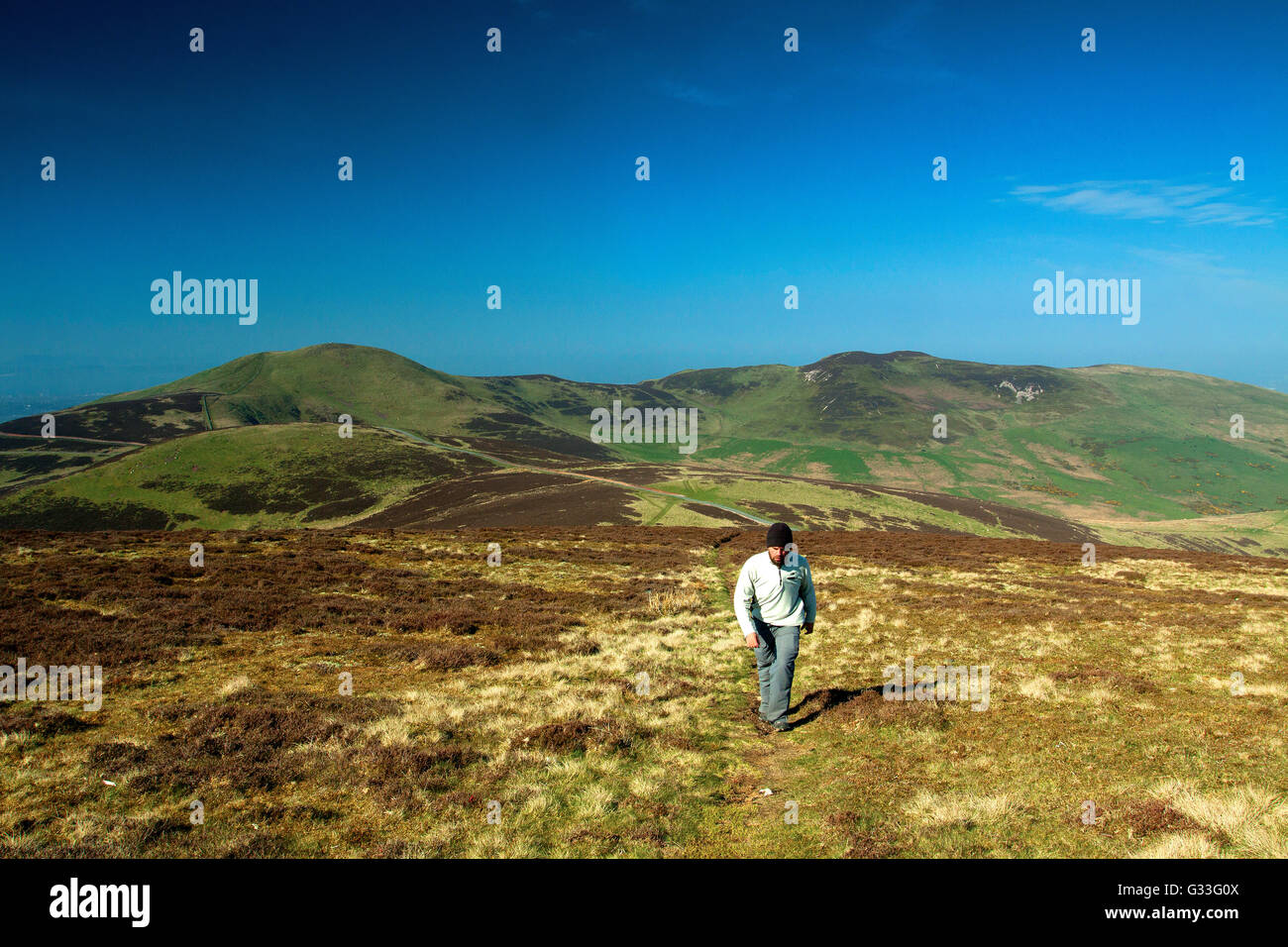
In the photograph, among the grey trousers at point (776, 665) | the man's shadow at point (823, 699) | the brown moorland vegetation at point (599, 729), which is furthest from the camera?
the man's shadow at point (823, 699)

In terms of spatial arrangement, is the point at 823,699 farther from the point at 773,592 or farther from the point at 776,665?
the point at 773,592

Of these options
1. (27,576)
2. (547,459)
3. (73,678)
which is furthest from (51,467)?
(73,678)

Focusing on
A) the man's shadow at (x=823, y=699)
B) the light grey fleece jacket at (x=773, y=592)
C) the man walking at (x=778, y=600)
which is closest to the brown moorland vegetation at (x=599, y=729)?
the man's shadow at (x=823, y=699)

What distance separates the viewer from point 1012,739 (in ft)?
34.5

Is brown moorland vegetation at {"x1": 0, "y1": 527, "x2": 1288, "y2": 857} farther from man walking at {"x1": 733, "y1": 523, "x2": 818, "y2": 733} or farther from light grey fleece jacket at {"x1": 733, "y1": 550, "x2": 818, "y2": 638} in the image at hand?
light grey fleece jacket at {"x1": 733, "y1": 550, "x2": 818, "y2": 638}

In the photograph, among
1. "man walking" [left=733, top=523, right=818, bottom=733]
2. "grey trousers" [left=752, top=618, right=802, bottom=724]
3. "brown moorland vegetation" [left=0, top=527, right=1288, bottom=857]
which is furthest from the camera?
"grey trousers" [left=752, top=618, right=802, bottom=724]

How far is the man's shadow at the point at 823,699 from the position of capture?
12.8m

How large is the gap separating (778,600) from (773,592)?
0.19 meters

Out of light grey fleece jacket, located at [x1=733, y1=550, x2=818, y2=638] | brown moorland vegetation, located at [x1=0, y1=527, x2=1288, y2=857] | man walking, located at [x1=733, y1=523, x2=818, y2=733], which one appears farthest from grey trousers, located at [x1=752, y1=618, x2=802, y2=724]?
brown moorland vegetation, located at [x1=0, y1=527, x2=1288, y2=857]

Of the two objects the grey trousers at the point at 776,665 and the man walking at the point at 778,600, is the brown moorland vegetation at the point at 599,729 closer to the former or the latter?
the grey trousers at the point at 776,665

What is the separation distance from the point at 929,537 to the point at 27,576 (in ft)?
194

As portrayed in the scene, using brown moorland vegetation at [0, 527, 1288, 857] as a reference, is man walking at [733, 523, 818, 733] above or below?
above

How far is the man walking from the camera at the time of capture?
1142 centimetres

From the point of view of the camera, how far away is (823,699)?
13.5 m
